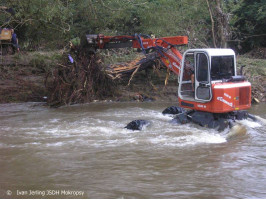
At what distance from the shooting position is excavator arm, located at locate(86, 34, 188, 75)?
10.1m

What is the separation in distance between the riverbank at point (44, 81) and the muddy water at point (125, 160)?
3790 mm

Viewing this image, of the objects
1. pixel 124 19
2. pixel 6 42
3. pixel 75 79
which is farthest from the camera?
pixel 6 42

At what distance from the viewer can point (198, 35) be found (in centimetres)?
1961

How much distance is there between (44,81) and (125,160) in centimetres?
893

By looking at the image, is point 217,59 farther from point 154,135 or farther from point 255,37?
point 255,37

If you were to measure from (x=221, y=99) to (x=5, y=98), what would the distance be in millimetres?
8846

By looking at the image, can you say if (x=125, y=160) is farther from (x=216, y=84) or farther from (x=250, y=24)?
(x=250, y=24)

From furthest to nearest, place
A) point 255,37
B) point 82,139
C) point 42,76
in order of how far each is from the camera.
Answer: point 255,37 → point 42,76 → point 82,139

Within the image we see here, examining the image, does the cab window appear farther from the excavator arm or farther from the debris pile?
the debris pile

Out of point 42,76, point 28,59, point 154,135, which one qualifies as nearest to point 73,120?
point 154,135

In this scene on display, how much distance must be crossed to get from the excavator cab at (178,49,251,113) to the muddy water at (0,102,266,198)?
2.14 ft

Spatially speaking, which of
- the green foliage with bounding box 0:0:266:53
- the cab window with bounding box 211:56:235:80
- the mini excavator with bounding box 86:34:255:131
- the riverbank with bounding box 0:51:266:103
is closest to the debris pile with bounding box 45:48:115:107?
the riverbank with bounding box 0:51:266:103

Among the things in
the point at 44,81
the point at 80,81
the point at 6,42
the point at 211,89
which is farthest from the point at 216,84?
the point at 6,42

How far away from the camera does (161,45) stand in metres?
10.5
